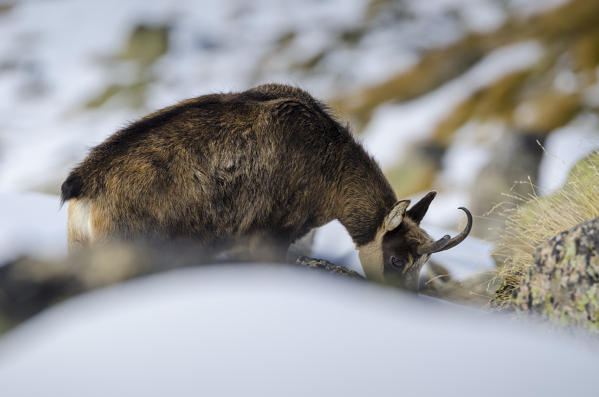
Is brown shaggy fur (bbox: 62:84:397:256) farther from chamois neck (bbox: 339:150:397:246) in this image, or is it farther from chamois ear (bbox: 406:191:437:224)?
chamois ear (bbox: 406:191:437:224)

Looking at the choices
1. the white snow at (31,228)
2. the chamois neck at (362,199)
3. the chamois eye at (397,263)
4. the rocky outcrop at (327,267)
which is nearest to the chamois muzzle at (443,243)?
the chamois eye at (397,263)

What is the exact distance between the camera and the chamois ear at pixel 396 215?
5578 mm

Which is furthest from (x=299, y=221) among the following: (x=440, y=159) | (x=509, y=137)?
(x=440, y=159)

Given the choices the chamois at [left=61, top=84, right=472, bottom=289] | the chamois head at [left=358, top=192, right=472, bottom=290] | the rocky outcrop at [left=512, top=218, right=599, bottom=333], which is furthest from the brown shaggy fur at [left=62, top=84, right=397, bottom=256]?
the rocky outcrop at [left=512, top=218, right=599, bottom=333]

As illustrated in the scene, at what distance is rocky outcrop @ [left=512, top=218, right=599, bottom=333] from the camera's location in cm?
408

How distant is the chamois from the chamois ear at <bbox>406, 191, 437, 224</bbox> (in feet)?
0.04

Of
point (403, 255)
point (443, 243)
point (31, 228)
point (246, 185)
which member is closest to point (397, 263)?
point (403, 255)

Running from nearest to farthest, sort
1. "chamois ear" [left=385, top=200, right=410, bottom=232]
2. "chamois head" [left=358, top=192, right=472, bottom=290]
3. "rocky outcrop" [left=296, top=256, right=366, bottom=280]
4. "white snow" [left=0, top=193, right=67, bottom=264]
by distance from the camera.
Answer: "white snow" [left=0, top=193, right=67, bottom=264]
"chamois ear" [left=385, top=200, right=410, bottom=232]
"rocky outcrop" [left=296, top=256, right=366, bottom=280]
"chamois head" [left=358, top=192, right=472, bottom=290]

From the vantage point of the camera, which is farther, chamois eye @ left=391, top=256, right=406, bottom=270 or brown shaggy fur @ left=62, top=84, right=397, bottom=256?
chamois eye @ left=391, top=256, right=406, bottom=270

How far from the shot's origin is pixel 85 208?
5043mm

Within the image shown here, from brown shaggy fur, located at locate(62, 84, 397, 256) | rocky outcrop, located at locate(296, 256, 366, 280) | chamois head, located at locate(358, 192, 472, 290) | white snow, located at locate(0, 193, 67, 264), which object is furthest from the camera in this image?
chamois head, located at locate(358, 192, 472, 290)

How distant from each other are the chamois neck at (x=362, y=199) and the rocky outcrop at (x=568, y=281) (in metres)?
2.00

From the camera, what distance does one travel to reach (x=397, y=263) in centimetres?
607

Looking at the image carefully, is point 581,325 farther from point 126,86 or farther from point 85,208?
point 126,86
